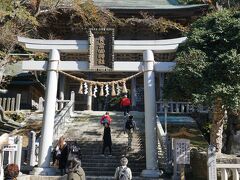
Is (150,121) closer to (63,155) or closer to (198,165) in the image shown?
(198,165)

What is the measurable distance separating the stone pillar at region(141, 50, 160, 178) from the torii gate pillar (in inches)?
129

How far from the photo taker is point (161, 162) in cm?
1262

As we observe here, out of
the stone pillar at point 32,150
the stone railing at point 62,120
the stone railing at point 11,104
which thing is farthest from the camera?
the stone railing at point 11,104

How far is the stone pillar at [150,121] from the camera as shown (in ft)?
36.9

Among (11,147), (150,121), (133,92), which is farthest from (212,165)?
(133,92)

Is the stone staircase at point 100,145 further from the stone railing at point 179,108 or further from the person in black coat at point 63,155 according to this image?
the stone railing at point 179,108

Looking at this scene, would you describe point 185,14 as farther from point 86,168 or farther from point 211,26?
point 86,168

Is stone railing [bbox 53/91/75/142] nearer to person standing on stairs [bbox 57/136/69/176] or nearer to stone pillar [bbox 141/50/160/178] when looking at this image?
person standing on stairs [bbox 57/136/69/176]

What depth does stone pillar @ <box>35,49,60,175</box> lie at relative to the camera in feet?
37.6

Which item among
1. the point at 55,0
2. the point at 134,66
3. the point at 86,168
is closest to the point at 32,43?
the point at 134,66

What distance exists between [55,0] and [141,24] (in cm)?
551

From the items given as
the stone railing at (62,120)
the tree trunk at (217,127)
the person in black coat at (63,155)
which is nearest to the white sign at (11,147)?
the person in black coat at (63,155)

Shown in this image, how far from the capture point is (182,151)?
10.0 m

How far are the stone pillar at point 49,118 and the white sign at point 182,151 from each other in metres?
4.36
